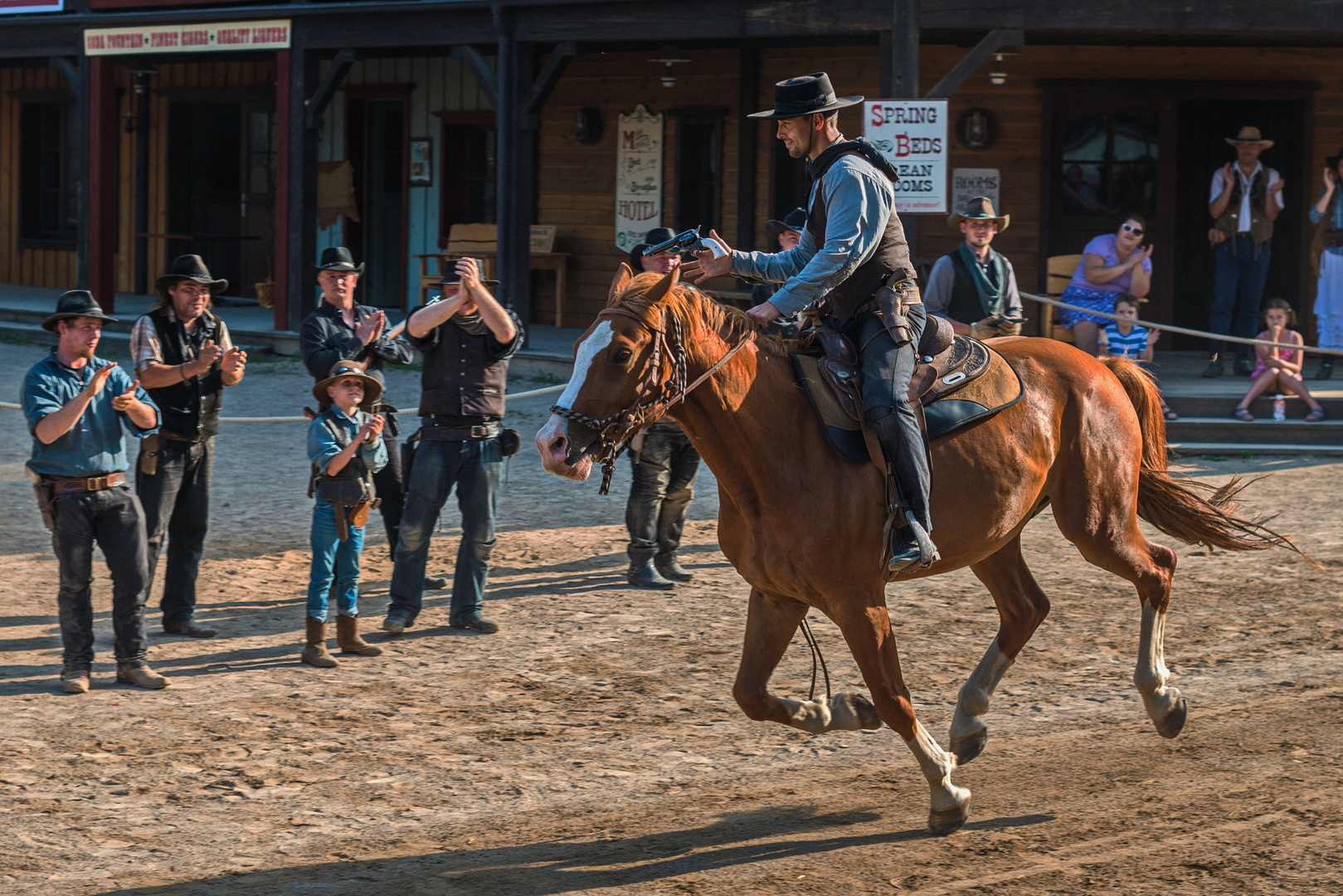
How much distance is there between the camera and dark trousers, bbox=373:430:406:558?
28.3 ft

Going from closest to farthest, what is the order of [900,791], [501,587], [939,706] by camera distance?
[900,791] < [939,706] < [501,587]

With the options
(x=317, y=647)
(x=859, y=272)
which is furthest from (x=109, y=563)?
(x=859, y=272)

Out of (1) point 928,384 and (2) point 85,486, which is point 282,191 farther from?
(1) point 928,384

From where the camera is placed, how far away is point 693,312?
505cm

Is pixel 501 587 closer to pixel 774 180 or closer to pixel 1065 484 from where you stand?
pixel 1065 484

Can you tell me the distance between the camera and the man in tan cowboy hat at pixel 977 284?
9547 mm

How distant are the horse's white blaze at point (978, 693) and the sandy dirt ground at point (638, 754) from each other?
→ 0.69 feet

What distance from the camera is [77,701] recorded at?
6.64 m

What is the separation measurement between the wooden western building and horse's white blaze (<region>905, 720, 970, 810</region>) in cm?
898

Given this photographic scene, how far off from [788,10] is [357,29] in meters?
5.47

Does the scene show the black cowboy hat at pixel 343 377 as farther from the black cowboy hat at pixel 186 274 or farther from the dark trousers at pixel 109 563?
the dark trousers at pixel 109 563

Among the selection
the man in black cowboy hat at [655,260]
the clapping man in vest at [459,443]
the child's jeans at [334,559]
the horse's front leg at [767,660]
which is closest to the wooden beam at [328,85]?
the man in black cowboy hat at [655,260]

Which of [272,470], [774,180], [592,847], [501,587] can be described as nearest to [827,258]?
[592,847]

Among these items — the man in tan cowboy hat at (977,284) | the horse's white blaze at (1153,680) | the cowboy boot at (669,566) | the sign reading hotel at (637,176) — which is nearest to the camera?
the horse's white blaze at (1153,680)
